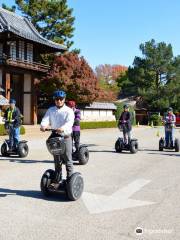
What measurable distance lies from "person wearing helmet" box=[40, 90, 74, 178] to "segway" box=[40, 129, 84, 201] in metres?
0.12

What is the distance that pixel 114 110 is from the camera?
2362 inches

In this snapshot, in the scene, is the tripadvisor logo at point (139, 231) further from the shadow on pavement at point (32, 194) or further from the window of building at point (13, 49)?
the window of building at point (13, 49)

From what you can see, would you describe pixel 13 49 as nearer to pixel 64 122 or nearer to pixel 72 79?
pixel 72 79

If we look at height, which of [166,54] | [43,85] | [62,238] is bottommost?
[62,238]

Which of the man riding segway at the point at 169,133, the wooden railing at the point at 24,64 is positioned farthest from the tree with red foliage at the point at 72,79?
the man riding segway at the point at 169,133

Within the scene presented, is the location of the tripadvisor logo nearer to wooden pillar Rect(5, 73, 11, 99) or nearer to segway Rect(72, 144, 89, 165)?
segway Rect(72, 144, 89, 165)

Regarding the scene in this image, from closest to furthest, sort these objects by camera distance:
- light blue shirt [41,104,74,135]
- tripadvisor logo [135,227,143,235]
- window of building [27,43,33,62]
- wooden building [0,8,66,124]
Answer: tripadvisor logo [135,227,143,235] → light blue shirt [41,104,74,135] → wooden building [0,8,66,124] → window of building [27,43,33,62]

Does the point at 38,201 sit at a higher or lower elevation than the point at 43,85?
lower

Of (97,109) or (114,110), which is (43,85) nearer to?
(97,109)

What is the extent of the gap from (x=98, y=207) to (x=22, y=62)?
3526 cm

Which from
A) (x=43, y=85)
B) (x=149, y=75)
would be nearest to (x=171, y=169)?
(x=43, y=85)

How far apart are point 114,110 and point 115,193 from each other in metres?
51.7

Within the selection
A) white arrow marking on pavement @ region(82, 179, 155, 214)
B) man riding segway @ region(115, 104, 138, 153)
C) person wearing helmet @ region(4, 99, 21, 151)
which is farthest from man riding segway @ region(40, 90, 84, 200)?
man riding segway @ region(115, 104, 138, 153)

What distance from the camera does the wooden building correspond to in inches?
1591
